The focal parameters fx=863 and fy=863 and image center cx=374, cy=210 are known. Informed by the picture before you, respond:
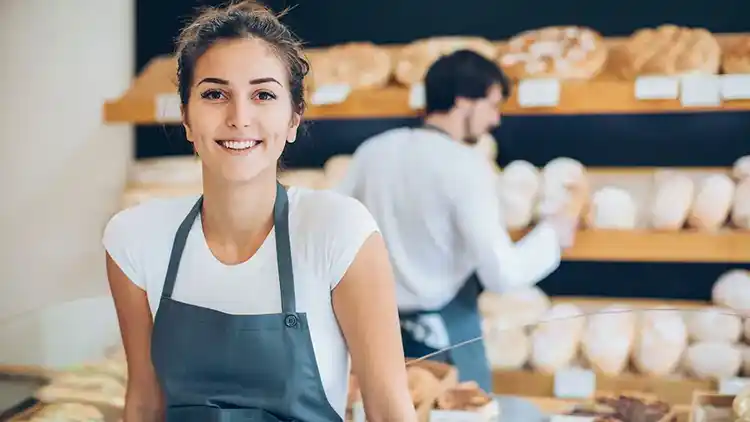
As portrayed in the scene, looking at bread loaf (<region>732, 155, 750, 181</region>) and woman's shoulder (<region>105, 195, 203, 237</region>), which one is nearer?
woman's shoulder (<region>105, 195, 203, 237</region>)

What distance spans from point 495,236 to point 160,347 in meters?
0.92

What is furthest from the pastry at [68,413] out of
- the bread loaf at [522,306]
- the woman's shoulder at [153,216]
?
the bread loaf at [522,306]

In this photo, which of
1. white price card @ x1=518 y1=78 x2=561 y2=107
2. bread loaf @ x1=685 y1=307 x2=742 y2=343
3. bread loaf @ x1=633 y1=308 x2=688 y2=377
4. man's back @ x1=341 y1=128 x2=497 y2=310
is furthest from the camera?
white price card @ x1=518 y1=78 x2=561 y2=107

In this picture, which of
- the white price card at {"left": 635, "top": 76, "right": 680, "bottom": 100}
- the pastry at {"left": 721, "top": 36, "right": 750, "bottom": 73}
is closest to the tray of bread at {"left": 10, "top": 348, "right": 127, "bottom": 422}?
the white price card at {"left": 635, "top": 76, "right": 680, "bottom": 100}

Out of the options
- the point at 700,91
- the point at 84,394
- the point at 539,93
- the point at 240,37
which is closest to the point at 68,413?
the point at 84,394

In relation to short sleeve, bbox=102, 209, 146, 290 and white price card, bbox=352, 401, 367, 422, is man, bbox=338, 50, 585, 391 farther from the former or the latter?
short sleeve, bbox=102, 209, 146, 290

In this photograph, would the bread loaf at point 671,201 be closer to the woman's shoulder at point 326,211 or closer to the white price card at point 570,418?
the white price card at point 570,418

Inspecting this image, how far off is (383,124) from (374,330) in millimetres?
1292

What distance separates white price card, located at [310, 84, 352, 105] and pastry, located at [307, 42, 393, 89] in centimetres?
3

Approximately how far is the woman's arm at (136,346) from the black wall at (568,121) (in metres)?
1.11

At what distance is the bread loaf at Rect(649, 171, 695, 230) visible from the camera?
2.32 metres

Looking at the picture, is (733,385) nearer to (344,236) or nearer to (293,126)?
(344,236)

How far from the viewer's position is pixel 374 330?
51.1 inches

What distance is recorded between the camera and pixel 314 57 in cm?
251
